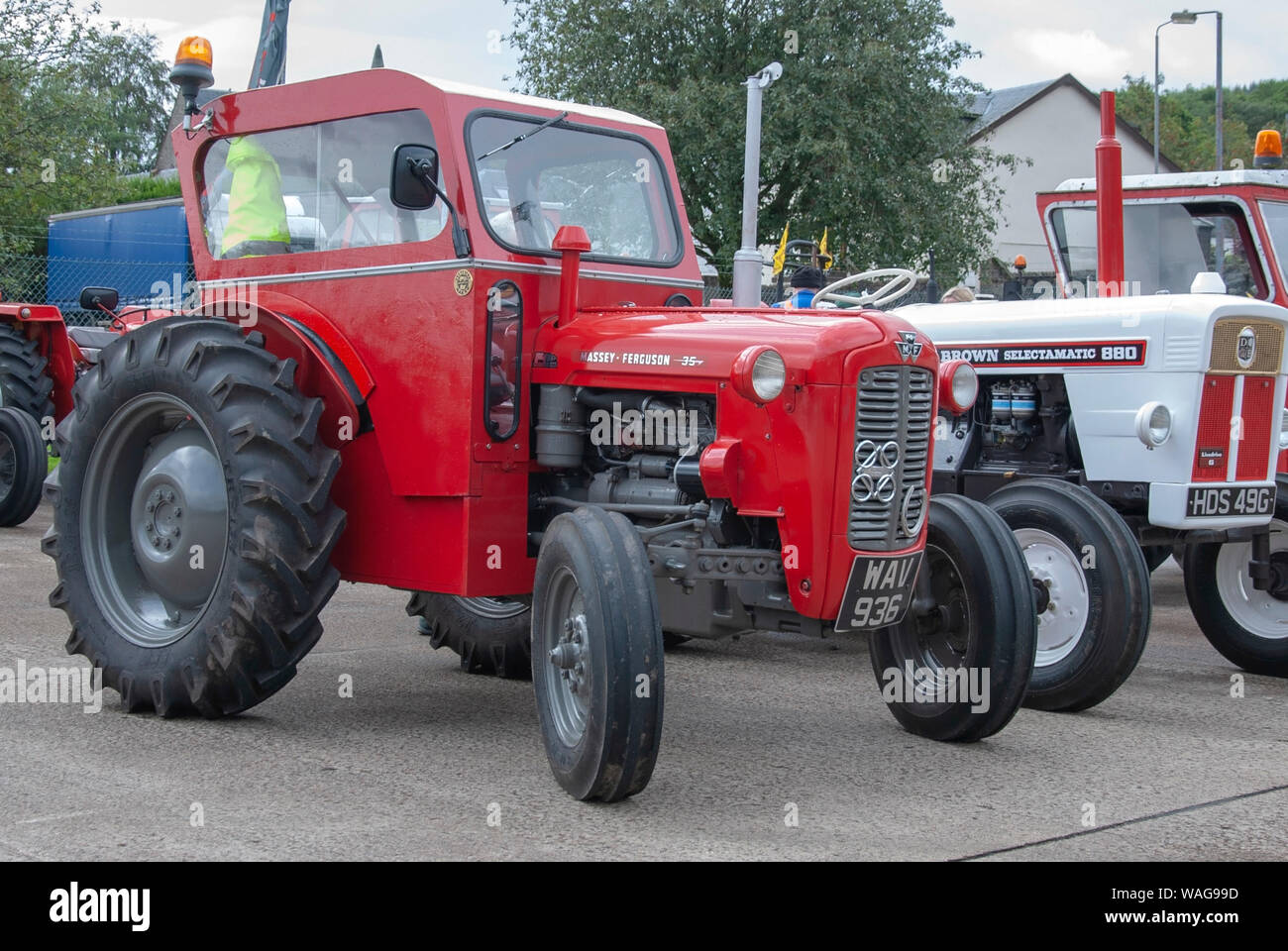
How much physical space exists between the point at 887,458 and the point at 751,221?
3.95 meters

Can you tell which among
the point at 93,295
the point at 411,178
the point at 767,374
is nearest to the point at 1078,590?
the point at 767,374

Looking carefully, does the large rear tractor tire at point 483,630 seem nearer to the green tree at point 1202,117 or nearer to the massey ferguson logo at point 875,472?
the massey ferguson logo at point 875,472

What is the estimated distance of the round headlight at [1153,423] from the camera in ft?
22.6

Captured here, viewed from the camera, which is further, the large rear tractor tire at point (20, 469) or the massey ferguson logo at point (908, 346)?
the large rear tractor tire at point (20, 469)

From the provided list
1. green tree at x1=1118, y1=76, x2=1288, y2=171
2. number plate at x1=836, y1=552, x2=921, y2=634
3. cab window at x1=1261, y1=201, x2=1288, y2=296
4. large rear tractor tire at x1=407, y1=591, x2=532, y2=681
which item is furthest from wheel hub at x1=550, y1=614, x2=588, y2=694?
A: green tree at x1=1118, y1=76, x2=1288, y2=171

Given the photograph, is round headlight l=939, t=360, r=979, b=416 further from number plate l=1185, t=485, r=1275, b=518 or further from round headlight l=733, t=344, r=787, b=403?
number plate l=1185, t=485, r=1275, b=518

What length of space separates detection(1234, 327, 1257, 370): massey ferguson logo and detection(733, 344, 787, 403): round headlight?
3.38 m

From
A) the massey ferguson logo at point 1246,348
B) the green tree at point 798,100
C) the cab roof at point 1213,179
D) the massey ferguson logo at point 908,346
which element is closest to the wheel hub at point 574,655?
the massey ferguson logo at point 908,346

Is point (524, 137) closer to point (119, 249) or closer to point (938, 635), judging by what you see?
point (938, 635)

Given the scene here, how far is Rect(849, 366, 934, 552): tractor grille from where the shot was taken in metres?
4.79

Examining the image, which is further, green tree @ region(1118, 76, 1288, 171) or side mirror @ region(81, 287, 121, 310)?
green tree @ region(1118, 76, 1288, 171)

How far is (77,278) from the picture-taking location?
2297 cm

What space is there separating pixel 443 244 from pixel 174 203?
17586mm

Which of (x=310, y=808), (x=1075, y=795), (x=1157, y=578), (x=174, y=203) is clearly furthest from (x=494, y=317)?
(x=174, y=203)
